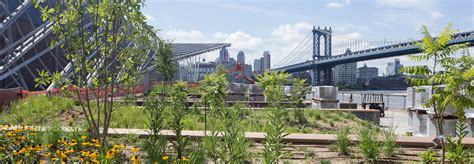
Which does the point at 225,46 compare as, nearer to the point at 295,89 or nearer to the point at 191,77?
the point at 191,77

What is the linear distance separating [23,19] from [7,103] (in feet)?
69.7

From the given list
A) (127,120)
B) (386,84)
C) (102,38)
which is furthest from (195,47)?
(102,38)

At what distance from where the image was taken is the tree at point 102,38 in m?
5.51

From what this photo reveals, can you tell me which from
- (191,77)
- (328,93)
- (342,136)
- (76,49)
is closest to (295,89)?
(328,93)

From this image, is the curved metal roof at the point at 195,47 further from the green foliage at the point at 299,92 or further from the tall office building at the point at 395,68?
the green foliage at the point at 299,92

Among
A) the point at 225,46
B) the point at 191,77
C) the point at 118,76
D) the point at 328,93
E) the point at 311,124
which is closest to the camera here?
the point at 118,76

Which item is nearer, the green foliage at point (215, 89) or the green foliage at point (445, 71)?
the green foliage at point (445, 71)

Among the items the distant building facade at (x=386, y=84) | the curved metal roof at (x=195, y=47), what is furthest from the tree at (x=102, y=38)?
the curved metal roof at (x=195, y=47)

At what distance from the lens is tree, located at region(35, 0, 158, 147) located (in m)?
5.51

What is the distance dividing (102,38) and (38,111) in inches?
245

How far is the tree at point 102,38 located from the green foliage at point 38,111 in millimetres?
4165

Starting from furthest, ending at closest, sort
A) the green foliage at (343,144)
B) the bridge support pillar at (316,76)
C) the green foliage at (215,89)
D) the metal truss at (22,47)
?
the bridge support pillar at (316,76) < the metal truss at (22,47) < the green foliage at (215,89) < the green foliage at (343,144)

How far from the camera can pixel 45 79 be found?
5.69m

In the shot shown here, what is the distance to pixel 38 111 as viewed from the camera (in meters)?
11.2
